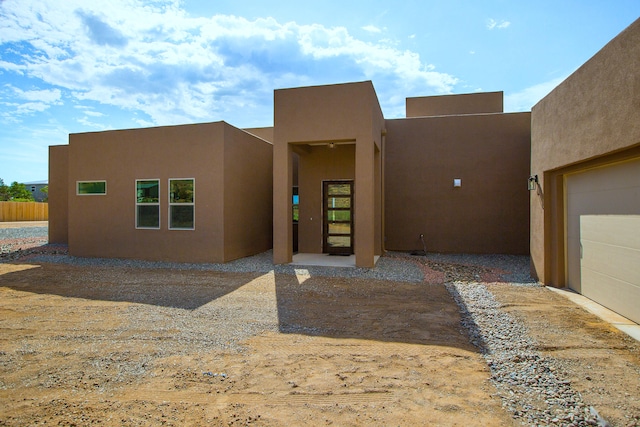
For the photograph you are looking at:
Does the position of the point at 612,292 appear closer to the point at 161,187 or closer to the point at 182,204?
the point at 182,204

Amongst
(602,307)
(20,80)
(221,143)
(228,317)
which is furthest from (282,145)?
(20,80)

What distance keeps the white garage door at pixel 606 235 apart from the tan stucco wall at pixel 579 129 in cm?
22

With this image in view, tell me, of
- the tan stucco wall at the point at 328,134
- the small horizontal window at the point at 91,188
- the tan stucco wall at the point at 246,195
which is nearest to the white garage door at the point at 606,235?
the tan stucco wall at the point at 328,134

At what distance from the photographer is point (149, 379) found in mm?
3193

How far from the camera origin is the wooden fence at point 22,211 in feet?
92.2

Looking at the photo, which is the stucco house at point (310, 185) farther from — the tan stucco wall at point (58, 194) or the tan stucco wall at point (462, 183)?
the tan stucco wall at point (58, 194)

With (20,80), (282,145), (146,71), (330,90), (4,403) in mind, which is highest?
(146,71)

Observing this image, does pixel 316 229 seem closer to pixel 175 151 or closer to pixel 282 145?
pixel 282 145

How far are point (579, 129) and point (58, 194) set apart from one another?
15.5 meters

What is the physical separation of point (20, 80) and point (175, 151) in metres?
5.33

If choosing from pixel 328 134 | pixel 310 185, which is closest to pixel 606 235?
pixel 328 134

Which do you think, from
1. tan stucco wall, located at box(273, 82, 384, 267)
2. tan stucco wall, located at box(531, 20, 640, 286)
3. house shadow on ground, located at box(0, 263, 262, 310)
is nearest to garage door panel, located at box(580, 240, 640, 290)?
tan stucco wall, located at box(531, 20, 640, 286)

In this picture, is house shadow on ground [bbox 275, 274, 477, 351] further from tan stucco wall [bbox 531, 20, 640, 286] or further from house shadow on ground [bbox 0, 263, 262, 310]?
tan stucco wall [bbox 531, 20, 640, 286]

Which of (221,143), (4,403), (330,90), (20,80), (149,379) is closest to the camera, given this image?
(4,403)
